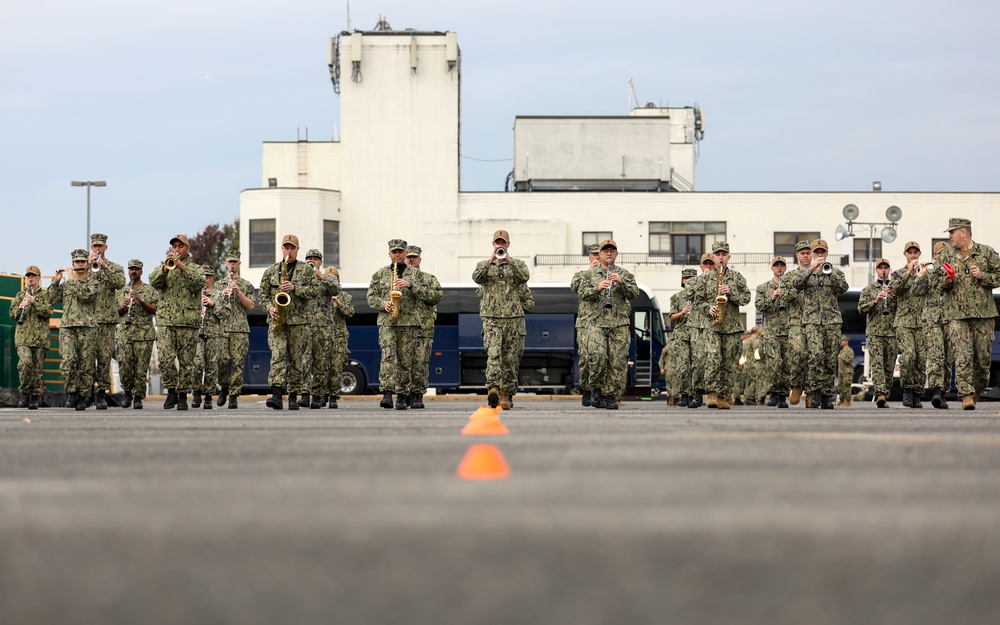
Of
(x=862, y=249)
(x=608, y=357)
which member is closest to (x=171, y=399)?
(x=608, y=357)

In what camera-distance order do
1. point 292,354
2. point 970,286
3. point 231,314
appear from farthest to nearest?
point 231,314 < point 292,354 < point 970,286

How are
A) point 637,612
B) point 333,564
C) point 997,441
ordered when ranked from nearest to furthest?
point 637,612
point 333,564
point 997,441

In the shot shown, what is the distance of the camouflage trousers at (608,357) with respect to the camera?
1955 cm

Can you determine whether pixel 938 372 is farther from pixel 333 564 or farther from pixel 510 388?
pixel 333 564

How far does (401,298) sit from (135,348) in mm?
5056

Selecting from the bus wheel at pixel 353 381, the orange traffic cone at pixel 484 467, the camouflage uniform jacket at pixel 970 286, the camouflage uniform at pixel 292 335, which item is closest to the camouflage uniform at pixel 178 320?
the camouflage uniform at pixel 292 335

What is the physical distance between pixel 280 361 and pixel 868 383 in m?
22.2

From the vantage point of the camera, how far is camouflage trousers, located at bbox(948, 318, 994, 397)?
17719 mm

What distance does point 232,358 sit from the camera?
887 inches

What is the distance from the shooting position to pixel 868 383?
1487 inches

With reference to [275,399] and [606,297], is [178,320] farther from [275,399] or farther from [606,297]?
[606,297]

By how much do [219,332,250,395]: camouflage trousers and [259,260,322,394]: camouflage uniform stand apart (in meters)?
2.78

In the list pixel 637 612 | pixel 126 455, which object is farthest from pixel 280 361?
pixel 637 612

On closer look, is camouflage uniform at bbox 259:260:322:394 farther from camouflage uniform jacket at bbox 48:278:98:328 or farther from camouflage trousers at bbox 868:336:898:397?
camouflage trousers at bbox 868:336:898:397
